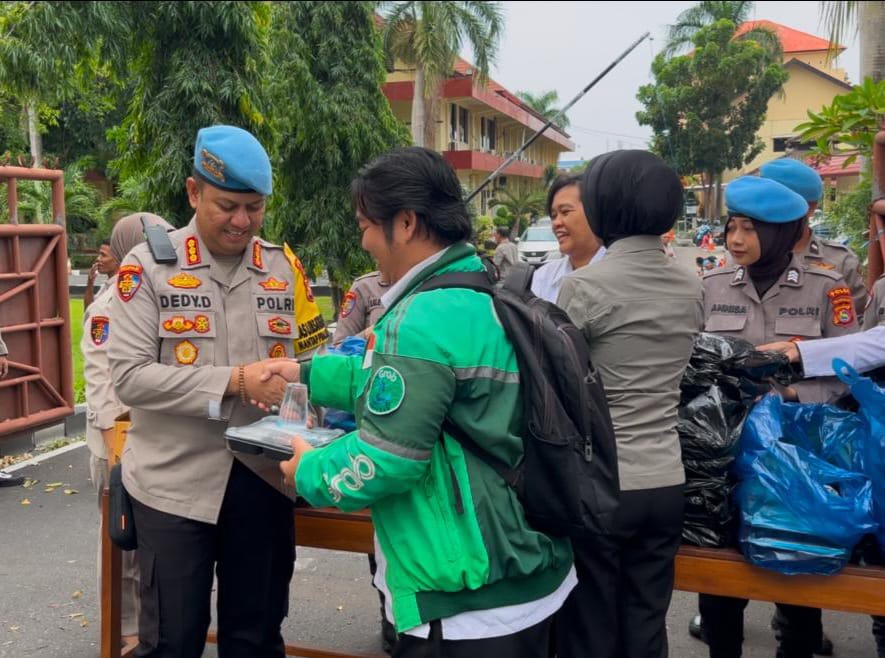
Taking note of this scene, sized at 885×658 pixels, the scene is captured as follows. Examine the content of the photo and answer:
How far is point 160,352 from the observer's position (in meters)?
2.42

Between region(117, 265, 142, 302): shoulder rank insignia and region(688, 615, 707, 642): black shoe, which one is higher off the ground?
region(117, 265, 142, 302): shoulder rank insignia

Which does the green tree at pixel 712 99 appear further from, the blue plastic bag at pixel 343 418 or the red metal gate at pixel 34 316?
the blue plastic bag at pixel 343 418

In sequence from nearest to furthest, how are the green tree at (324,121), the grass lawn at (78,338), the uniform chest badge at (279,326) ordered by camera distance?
1. the uniform chest badge at (279,326)
2. the grass lawn at (78,338)
3. the green tree at (324,121)

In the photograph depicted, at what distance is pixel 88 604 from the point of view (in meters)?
4.14

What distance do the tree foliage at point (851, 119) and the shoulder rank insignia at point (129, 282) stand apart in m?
3.13

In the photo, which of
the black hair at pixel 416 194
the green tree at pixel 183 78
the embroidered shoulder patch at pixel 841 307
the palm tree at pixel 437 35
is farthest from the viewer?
the palm tree at pixel 437 35

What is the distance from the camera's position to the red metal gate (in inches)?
240

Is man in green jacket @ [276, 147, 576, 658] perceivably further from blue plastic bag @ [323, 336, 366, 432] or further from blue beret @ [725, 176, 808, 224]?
blue beret @ [725, 176, 808, 224]

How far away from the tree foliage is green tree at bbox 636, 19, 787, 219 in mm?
37681

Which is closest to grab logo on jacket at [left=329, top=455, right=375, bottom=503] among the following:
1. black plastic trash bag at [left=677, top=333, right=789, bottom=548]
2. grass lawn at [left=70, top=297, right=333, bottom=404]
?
black plastic trash bag at [left=677, top=333, right=789, bottom=548]

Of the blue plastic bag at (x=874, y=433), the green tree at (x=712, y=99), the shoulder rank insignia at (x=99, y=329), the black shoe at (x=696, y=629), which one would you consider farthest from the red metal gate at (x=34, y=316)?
the green tree at (x=712, y=99)

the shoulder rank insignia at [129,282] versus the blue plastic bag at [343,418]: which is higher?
the shoulder rank insignia at [129,282]

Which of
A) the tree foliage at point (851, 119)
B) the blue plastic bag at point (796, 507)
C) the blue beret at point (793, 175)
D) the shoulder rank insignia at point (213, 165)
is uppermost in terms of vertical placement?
the tree foliage at point (851, 119)

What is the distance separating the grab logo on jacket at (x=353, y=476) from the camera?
1706mm
